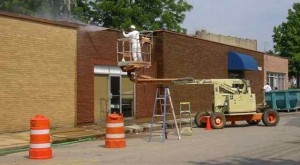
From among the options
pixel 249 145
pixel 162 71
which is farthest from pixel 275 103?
pixel 249 145

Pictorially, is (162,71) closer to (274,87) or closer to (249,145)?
(249,145)

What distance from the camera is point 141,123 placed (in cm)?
2238

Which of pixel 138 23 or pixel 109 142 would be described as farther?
pixel 138 23

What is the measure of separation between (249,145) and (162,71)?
482 inches

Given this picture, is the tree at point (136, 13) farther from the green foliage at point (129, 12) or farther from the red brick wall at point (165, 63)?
the red brick wall at point (165, 63)

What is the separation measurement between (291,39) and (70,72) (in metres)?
34.7

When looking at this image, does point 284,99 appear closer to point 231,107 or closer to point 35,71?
point 231,107

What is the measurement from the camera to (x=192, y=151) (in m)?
13.1

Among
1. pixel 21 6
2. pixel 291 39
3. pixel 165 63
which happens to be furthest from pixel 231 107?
pixel 291 39

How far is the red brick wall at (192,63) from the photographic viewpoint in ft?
87.0

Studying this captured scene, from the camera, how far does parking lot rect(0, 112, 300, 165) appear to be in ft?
37.5

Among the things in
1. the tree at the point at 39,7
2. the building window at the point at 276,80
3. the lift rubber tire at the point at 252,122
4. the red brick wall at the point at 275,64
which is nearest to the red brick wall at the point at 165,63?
the red brick wall at the point at 275,64

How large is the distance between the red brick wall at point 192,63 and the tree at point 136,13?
12379mm

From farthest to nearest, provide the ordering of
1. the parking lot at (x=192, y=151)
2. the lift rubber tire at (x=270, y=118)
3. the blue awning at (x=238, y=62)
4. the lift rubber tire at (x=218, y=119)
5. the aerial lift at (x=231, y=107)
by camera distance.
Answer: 1. the blue awning at (x=238, y=62)
2. the lift rubber tire at (x=270, y=118)
3. the aerial lift at (x=231, y=107)
4. the lift rubber tire at (x=218, y=119)
5. the parking lot at (x=192, y=151)
